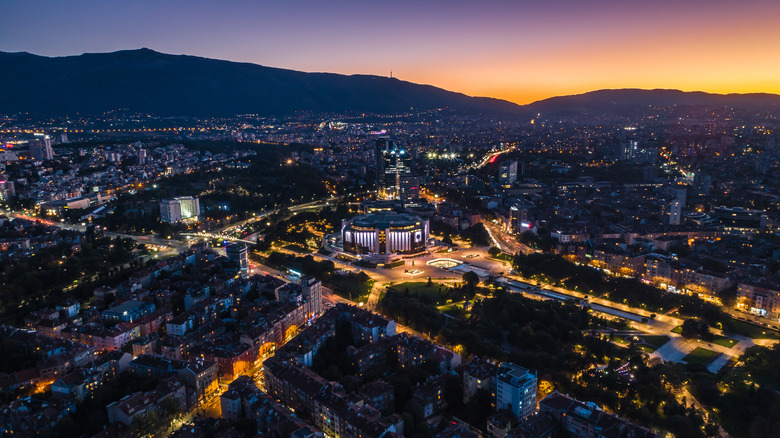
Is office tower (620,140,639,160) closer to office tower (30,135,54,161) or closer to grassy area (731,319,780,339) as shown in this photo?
grassy area (731,319,780,339)

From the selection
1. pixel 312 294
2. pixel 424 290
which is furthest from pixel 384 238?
pixel 312 294

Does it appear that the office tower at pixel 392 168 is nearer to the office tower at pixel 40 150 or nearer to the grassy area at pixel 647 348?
the grassy area at pixel 647 348

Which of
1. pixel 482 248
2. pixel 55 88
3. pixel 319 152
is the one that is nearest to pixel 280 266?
pixel 482 248

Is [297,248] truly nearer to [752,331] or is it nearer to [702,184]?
[752,331]

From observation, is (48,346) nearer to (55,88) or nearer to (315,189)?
(315,189)

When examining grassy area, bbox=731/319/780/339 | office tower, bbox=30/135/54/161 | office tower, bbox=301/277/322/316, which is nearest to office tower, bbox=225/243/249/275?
office tower, bbox=301/277/322/316

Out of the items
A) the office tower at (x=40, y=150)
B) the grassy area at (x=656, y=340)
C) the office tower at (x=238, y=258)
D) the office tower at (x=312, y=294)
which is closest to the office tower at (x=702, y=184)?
the grassy area at (x=656, y=340)
